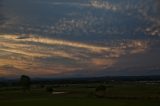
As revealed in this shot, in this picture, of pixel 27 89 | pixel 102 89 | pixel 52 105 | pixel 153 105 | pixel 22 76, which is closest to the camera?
pixel 153 105

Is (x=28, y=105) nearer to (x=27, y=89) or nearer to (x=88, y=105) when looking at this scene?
(x=88, y=105)

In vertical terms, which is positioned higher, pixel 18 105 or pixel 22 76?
pixel 22 76

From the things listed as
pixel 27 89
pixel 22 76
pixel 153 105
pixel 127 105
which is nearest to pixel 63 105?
pixel 127 105

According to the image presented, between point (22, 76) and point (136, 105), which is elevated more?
point (22, 76)

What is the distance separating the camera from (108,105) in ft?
174

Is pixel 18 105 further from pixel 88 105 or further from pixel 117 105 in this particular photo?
pixel 117 105

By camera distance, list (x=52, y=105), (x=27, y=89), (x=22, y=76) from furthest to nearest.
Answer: (x=22, y=76)
(x=27, y=89)
(x=52, y=105)

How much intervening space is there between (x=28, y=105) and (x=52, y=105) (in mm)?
3660

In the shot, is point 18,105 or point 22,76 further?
point 22,76

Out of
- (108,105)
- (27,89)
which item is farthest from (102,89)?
(108,105)

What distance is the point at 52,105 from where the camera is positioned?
5394 centimetres

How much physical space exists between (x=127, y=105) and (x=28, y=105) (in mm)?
14460

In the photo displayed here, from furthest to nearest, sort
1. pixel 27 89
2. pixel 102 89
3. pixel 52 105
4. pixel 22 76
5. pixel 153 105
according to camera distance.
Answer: pixel 22 76, pixel 27 89, pixel 102 89, pixel 52 105, pixel 153 105

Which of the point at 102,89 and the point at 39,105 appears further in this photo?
the point at 102,89
